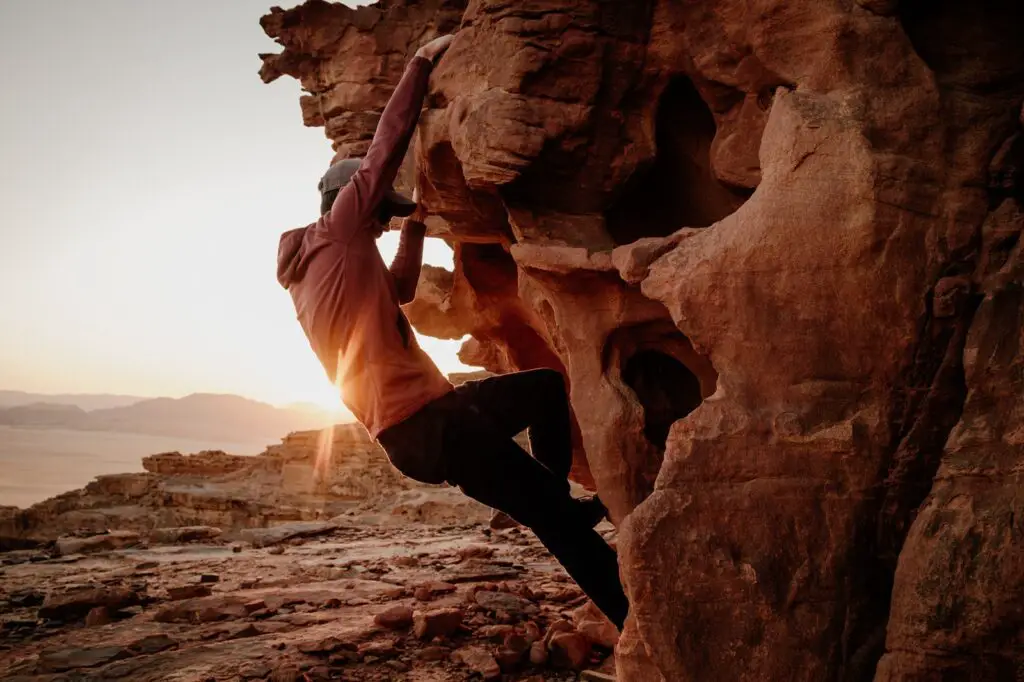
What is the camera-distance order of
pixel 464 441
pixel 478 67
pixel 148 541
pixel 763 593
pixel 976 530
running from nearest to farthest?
pixel 976 530, pixel 763 593, pixel 464 441, pixel 478 67, pixel 148 541

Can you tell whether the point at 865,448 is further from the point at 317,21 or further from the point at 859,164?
the point at 317,21

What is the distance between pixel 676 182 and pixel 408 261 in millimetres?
1557

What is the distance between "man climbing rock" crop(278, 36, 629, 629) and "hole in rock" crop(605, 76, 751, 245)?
1.30 m

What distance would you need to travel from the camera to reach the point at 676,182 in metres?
4.07

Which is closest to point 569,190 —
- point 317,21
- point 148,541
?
point 317,21

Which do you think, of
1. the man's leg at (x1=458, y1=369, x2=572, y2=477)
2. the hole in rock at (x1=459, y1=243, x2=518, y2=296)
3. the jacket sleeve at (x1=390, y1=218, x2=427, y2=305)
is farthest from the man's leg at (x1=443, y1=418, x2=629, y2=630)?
the hole in rock at (x1=459, y1=243, x2=518, y2=296)

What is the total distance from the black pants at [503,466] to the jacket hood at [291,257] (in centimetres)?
86

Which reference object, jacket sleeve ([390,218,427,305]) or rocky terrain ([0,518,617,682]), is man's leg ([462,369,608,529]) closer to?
jacket sleeve ([390,218,427,305])

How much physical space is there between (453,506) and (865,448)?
331 inches

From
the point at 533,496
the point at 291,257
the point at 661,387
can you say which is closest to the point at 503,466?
the point at 533,496

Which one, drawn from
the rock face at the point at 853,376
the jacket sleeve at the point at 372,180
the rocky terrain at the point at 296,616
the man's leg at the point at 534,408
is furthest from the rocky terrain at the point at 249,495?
the rock face at the point at 853,376

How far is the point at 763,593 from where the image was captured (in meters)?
2.46

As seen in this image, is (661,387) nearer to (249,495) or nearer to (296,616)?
(296,616)

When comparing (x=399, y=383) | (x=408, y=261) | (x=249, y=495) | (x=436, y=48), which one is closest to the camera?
(x=399, y=383)
